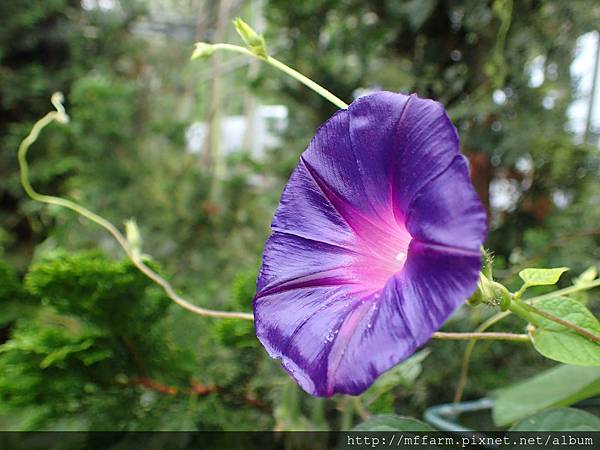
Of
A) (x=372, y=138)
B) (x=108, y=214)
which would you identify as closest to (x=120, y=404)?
(x=372, y=138)

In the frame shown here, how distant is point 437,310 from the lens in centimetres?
23

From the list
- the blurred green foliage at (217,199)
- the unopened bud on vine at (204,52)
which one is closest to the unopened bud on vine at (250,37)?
the unopened bud on vine at (204,52)

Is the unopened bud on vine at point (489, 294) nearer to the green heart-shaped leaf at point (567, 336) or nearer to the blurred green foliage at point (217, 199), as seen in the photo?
the green heart-shaped leaf at point (567, 336)

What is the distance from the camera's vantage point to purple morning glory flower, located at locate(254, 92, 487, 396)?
0.24 meters

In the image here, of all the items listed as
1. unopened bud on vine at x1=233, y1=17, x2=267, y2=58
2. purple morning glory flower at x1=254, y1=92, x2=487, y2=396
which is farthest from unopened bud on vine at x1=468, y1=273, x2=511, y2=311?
unopened bud on vine at x1=233, y1=17, x2=267, y2=58

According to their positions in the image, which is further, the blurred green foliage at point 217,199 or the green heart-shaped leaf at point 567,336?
the blurred green foliage at point 217,199

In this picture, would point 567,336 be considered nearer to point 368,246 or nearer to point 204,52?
point 368,246

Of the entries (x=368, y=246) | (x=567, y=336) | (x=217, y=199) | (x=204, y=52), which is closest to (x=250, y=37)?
(x=204, y=52)

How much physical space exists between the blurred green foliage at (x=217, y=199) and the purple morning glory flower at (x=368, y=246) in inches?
7.1

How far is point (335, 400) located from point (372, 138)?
1.21 ft

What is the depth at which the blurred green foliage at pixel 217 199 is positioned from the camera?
49 cm

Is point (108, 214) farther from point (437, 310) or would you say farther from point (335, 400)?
point (437, 310)

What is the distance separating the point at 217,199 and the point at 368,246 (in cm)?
106

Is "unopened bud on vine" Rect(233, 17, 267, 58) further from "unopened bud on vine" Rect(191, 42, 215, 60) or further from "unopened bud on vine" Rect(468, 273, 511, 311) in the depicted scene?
"unopened bud on vine" Rect(468, 273, 511, 311)
